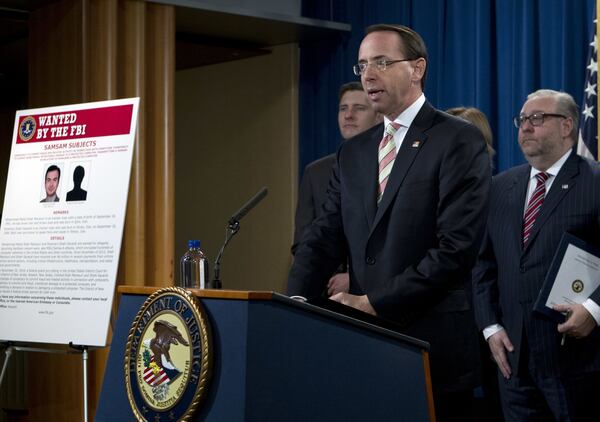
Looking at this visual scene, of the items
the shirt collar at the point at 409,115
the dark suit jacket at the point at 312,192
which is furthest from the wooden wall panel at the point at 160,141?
the shirt collar at the point at 409,115

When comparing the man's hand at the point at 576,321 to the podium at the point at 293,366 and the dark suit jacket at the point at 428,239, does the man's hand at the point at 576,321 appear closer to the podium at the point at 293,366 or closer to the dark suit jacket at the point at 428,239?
the dark suit jacket at the point at 428,239

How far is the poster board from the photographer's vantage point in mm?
4055

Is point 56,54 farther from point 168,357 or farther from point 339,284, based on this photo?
point 168,357

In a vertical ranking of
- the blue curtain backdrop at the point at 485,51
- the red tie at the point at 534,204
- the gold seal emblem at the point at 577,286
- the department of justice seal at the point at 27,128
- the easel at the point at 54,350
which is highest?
the blue curtain backdrop at the point at 485,51

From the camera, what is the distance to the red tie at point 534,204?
12.3 feet

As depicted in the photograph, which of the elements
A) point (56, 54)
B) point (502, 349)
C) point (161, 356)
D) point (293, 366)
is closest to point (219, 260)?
point (161, 356)

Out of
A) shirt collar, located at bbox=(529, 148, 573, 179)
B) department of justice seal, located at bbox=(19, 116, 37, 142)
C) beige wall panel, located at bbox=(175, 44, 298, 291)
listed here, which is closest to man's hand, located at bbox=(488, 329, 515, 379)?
shirt collar, located at bbox=(529, 148, 573, 179)

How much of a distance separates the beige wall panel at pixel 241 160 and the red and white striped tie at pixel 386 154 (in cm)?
455

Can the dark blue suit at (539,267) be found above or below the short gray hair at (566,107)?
below

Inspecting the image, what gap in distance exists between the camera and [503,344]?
12.2ft

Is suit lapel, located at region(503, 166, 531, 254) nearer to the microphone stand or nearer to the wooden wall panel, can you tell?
the microphone stand

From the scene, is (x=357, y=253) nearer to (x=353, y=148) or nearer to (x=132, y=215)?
(x=353, y=148)

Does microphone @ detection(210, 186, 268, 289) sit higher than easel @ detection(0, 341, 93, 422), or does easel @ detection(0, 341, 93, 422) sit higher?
microphone @ detection(210, 186, 268, 289)

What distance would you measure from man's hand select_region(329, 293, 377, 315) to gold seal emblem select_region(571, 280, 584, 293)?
1.22 meters
